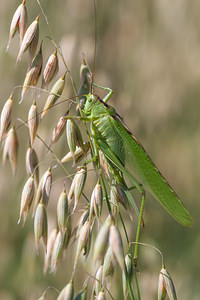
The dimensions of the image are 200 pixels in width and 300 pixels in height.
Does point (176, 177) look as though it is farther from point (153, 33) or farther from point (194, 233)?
point (153, 33)

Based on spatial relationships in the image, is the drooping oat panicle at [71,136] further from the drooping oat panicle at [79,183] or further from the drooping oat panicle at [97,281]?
the drooping oat panicle at [97,281]

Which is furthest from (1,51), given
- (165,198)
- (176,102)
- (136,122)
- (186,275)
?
(186,275)

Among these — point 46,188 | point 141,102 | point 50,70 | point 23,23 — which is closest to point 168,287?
point 46,188

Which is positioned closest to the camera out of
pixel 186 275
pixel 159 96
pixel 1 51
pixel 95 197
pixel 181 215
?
pixel 95 197

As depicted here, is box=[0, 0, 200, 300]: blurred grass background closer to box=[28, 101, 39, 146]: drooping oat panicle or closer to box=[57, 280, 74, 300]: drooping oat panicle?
→ box=[28, 101, 39, 146]: drooping oat panicle

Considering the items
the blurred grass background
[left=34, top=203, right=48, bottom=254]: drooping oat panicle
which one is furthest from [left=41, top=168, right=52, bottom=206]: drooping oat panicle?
the blurred grass background
